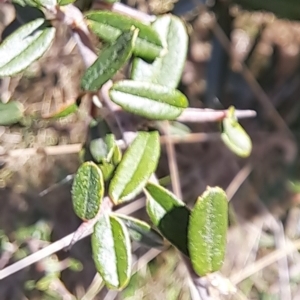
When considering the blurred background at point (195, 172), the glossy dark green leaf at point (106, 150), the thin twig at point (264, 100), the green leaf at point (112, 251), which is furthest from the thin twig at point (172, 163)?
the green leaf at point (112, 251)

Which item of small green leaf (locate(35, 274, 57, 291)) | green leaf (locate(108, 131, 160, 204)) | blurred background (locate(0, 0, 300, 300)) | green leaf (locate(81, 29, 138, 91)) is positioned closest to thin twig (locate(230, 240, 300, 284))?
blurred background (locate(0, 0, 300, 300))

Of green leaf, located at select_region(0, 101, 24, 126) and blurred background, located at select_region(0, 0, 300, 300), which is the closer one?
green leaf, located at select_region(0, 101, 24, 126)

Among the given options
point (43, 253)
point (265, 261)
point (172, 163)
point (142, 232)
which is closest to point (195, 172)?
point (172, 163)

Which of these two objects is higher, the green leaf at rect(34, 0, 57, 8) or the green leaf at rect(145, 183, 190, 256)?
the green leaf at rect(34, 0, 57, 8)

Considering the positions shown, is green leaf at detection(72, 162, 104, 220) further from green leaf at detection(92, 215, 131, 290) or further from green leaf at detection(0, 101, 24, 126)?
green leaf at detection(0, 101, 24, 126)

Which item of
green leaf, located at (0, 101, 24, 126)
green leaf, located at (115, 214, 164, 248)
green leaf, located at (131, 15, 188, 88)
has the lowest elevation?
green leaf, located at (115, 214, 164, 248)

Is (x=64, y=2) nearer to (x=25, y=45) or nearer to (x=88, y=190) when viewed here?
(x=25, y=45)
